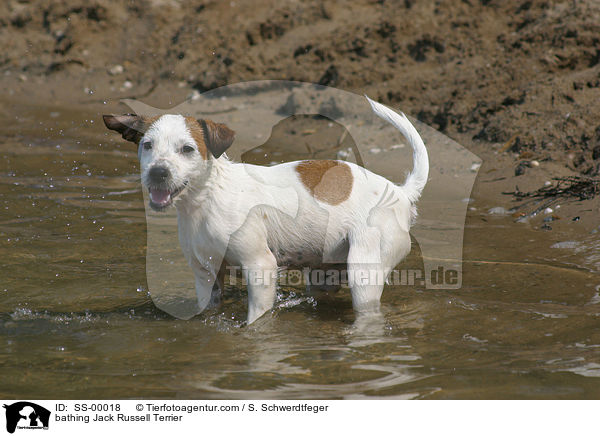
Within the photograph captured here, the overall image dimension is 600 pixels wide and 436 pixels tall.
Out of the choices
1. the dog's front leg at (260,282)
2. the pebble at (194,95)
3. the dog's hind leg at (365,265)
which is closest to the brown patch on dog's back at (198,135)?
the dog's front leg at (260,282)

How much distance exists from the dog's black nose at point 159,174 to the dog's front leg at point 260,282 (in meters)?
0.85

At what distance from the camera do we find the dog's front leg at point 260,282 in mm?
4910

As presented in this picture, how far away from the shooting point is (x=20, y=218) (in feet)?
25.1

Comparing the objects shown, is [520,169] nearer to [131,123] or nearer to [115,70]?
[131,123]

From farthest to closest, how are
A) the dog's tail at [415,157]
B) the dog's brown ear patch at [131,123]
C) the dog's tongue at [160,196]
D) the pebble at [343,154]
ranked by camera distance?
the pebble at [343,154]
the dog's tail at [415,157]
the dog's brown ear patch at [131,123]
the dog's tongue at [160,196]

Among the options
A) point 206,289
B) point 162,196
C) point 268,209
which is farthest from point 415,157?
point 162,196

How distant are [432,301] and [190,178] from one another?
2.19 meters
